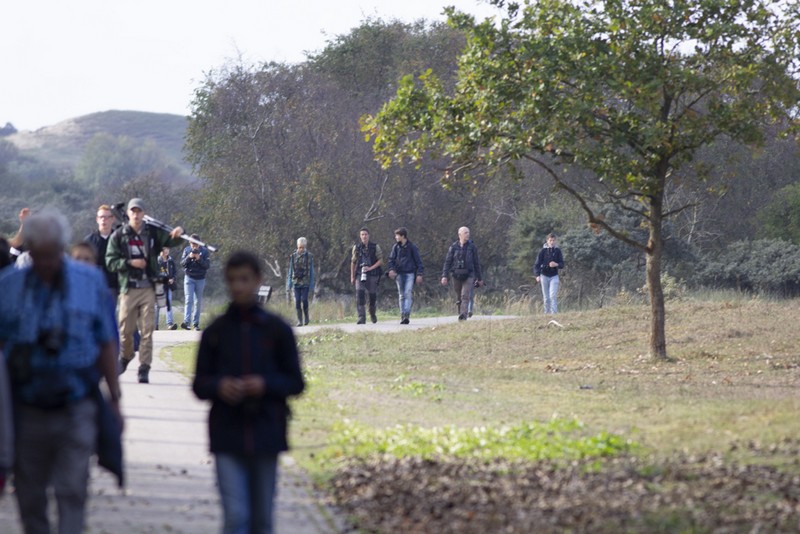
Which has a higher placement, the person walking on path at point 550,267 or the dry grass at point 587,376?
the person walking on path at point 550,267

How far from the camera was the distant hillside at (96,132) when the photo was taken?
174988 mm

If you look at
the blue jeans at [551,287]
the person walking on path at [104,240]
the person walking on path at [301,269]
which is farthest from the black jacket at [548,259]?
the person walking on path at [104,240]

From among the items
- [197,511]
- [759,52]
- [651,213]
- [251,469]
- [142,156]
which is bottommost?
[197,511]

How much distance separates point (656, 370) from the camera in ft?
59.5

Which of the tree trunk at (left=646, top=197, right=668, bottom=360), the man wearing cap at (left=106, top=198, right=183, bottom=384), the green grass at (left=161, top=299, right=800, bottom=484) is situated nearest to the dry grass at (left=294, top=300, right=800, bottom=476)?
the green grass at (left=161, top=299, right=800, bottom=484)

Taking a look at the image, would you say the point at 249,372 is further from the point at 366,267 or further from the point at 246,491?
the point at 366,267

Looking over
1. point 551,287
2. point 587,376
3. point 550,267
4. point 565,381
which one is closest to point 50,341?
point 565,381

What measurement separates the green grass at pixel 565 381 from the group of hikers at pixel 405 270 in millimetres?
1653

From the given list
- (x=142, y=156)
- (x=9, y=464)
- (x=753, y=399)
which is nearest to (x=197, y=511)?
(x=9, y=464)

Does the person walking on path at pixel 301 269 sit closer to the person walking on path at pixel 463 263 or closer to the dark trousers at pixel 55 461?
the person walking on path at pixel 463 263

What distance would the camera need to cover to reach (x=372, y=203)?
141 feet

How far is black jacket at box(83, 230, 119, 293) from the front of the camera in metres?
14.2

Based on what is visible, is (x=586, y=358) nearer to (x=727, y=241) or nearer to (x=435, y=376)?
(x=435, y=376)

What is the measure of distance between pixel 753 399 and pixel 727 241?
32384 mm
